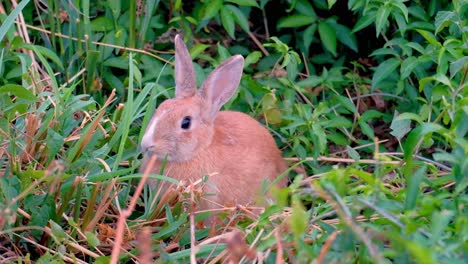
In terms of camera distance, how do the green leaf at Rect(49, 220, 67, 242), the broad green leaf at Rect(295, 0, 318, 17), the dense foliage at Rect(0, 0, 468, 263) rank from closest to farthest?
the dense foliage at Rect(0, 0, 468, 263) < the green leaf at Rect(49, 220, 67, 242) < the broad green leaf at Rect(295, 0, 318, 17)

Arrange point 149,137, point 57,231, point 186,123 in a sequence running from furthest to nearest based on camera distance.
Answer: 1. point 186,123
2. point 149,137
3. point 57,231

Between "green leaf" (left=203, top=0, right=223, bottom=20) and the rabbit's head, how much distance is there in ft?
1.56

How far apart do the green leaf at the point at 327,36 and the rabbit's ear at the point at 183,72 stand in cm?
97

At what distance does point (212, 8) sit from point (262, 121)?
68cm

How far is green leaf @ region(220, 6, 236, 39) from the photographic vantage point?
5078mm

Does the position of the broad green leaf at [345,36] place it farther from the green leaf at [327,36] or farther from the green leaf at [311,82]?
the green leaf at [311,82]

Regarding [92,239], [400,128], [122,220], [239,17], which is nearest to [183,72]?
[239,17]

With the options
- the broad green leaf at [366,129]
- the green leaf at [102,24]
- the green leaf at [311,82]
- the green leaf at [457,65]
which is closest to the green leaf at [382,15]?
the broad green leaf at [366,129]

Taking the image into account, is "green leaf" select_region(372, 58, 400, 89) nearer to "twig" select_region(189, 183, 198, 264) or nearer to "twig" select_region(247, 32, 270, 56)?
"twig" select_region(247, 32, 270, 56)

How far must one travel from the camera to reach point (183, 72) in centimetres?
472

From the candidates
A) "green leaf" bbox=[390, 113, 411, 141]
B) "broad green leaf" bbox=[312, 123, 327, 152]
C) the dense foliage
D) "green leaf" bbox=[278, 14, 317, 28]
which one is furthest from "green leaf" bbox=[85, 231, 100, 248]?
"green leaf" bbox=[278, 14, 317, 28]

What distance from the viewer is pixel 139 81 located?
186 inches

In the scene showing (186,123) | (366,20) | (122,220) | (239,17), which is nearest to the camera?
(122,220)

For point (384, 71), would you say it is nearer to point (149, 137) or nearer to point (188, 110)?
point (188, 110)
